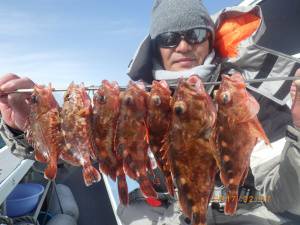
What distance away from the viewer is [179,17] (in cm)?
437

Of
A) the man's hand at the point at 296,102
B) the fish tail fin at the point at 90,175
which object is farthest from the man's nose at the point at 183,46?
the fish tail fin at the point at 90,175

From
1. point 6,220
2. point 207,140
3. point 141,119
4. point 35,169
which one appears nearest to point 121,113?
point 141,119

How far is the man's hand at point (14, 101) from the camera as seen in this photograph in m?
3.41

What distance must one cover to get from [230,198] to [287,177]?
2.92 feet

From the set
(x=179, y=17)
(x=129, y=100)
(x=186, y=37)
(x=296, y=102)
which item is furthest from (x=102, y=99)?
(x=179, y=17)

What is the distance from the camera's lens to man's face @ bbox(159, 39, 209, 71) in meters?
4.28

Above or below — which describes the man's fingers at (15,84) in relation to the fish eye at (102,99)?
above

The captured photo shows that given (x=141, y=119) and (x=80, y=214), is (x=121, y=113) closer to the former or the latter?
(x=141, y=119)

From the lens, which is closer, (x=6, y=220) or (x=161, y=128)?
(x=161, y=128)

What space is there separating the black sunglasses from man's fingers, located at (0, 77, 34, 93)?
183cm

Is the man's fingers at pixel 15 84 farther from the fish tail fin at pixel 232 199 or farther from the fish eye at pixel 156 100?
the fish tail fin at pixel 232 199

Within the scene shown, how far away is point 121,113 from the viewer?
8.72 feet

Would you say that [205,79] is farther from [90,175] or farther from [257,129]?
[90,175]

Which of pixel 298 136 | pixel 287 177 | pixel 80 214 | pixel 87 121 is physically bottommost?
pixel 80 214
